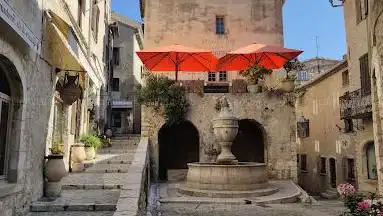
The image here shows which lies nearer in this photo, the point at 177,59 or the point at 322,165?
the point at 177,59

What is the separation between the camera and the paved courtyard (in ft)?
31.0

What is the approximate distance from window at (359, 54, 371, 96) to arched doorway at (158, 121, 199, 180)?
7903mm

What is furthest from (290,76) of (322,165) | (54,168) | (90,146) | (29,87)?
(29,87)

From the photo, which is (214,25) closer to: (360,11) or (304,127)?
(360,11)

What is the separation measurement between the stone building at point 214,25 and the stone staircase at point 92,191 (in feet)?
30.0

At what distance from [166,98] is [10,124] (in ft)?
29.6

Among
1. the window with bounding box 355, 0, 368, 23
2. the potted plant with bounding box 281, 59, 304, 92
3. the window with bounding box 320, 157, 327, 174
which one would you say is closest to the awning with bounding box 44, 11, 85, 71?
the potted plant with bounding box 281, 59, 304, 92

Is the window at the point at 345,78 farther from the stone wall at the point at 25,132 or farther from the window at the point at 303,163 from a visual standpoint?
the stone wall at the point at 25,132

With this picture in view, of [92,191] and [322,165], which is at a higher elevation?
[92,191]

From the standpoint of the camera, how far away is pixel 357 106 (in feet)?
55.4

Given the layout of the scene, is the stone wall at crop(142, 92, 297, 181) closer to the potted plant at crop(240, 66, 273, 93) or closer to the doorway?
the potted plant at crop(240, 66, 273, 93)

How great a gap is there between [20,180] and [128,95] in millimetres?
20964

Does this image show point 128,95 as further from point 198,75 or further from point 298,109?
point 298,109

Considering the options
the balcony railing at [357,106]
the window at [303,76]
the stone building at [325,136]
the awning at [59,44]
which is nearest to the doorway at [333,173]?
the stone building at [325,136]
